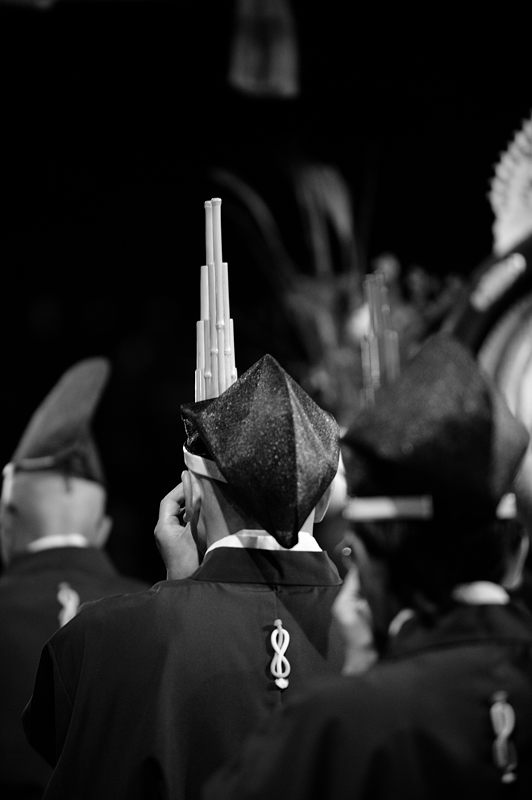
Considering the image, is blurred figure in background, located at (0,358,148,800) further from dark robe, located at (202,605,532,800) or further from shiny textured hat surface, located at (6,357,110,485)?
dark robe, located at (202,605,532,800)

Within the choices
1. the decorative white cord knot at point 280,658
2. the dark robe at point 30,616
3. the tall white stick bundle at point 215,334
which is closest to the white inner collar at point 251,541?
the decorative white cord knot at point 280,658

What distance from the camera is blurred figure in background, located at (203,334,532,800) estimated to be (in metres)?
1.30

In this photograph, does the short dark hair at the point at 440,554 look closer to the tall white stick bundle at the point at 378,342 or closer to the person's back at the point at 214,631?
the person's back at the point at 214,631

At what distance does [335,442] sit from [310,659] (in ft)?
1.19

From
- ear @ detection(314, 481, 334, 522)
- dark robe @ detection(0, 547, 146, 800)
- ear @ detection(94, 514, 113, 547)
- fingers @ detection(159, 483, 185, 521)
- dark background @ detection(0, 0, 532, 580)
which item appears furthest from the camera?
dark background @ detection(0, 0, 532, 580)

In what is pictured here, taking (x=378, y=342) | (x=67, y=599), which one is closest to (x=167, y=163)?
(x=378, y=342)

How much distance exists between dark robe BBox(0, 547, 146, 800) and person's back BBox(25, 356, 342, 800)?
3.48 feet

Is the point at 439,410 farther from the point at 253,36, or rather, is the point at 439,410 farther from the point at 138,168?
the point at 138,168

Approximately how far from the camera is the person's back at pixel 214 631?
187cm

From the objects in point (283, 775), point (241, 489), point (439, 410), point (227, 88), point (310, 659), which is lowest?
point (310, 659)

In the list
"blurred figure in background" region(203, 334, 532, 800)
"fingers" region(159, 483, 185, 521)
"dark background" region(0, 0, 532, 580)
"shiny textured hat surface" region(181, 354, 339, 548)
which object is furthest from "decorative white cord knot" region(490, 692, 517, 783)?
"dark background" region(0, 0, 532, 580)

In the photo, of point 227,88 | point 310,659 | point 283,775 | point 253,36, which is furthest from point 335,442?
point 227,88

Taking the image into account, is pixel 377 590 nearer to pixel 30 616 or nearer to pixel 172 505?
pixel 172 505

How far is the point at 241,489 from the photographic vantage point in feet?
6.20
